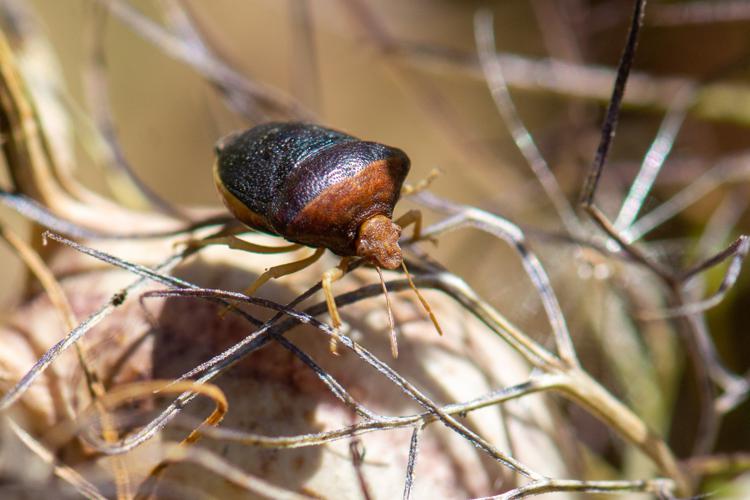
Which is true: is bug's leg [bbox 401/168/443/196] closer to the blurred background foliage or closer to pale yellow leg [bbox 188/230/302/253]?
pale yellow leg [bbox 188/230/302/253]

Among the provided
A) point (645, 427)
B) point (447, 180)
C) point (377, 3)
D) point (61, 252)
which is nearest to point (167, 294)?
point (61, 252)

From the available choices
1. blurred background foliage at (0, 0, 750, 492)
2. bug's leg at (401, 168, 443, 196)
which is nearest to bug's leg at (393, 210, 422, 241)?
bug's leg at (401, 168, 443, 196)

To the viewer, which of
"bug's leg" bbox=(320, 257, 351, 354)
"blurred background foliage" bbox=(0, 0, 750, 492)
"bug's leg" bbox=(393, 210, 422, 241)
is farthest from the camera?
"blurred background foliage" bbox=(0, 0, 750, 492)

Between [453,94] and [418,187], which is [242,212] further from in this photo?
[453,94]

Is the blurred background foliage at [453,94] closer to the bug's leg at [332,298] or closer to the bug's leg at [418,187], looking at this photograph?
the bug's leg at [418,187]

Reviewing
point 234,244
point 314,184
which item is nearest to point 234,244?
point 234,244

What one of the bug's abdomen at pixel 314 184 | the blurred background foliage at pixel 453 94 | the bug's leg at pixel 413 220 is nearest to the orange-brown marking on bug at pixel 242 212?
the bug's abdomen at pixel 314 184
